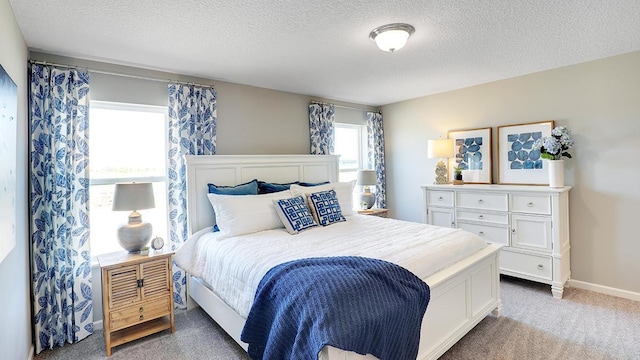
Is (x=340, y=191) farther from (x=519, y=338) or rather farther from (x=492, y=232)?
(x=519, y=338)

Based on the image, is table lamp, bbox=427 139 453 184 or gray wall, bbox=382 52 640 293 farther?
table lamp, bbox=427 139 453 184

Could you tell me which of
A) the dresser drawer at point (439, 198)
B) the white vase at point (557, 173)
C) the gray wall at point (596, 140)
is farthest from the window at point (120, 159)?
the white vase at point (557, 173)

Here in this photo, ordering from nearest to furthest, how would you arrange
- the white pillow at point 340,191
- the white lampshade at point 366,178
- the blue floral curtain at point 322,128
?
the white pillow at point 340,191 → the blue floral curtain at point 322,128 → the white lampshade at point 366,178

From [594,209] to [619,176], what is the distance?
A: 40cm

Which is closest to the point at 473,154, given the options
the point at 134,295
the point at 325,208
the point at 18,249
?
the point at 325,208

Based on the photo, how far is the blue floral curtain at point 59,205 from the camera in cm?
248

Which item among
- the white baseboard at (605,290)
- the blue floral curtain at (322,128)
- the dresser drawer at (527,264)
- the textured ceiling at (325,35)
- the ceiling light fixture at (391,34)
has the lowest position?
the white baseboard at (605,290)

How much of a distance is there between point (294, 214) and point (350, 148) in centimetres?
238

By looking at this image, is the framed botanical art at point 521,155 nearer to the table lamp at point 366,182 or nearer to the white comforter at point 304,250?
the white comforter at point 304,250

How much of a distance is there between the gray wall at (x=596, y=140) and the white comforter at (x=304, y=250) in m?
1.59

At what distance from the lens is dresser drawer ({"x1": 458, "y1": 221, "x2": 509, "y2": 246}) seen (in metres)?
3.54

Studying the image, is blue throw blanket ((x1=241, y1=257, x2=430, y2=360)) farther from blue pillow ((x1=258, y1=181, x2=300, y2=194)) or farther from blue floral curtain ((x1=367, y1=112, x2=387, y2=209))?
blue floral curtain ((x1=367, y1=112, x2=387, y2=209))

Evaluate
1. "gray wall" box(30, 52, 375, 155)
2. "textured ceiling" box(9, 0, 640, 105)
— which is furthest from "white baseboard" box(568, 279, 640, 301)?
Answer: "gray wall" box(30, 52, 375, 155)

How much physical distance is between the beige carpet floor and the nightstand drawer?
18 centimetres
